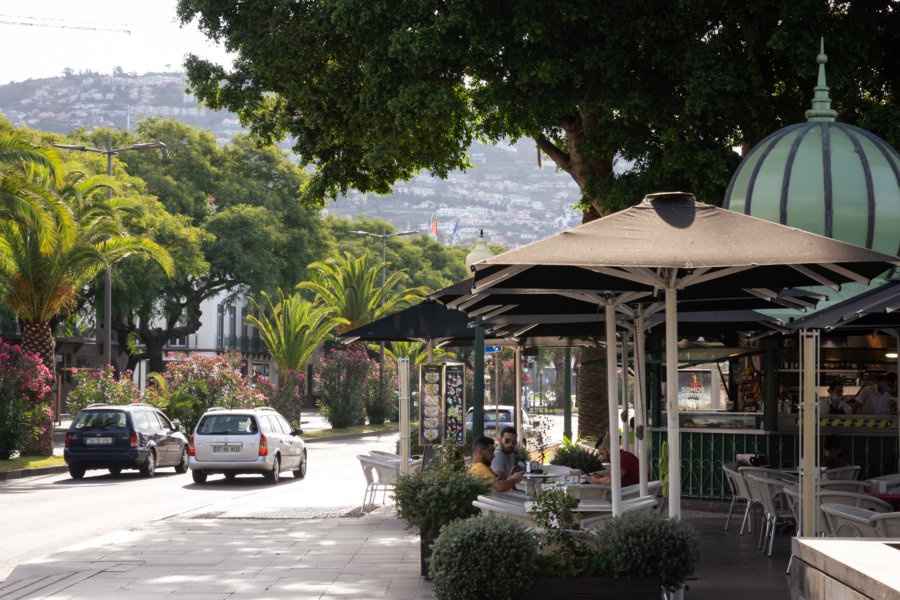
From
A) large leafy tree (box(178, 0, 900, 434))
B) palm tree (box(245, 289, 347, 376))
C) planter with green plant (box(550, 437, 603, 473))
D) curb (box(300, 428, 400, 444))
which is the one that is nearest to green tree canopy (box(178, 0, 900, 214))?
large leafy tree (box(178, 0, 900, 434))

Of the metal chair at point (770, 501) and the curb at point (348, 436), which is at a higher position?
Result: the metal chair at point (770, 501)

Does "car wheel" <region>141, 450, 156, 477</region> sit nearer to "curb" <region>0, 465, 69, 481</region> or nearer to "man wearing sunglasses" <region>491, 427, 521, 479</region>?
"curb" <region>0, 465, 69, 481</region>

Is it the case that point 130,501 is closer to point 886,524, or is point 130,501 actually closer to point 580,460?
point 580,460

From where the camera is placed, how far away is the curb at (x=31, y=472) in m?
24.0

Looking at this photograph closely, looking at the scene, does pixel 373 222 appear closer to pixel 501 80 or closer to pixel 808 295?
pixel 501 80

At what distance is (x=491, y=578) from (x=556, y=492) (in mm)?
994

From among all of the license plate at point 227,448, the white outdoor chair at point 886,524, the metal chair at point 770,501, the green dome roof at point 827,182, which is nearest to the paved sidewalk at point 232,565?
the white outdoor chair at point 886,524

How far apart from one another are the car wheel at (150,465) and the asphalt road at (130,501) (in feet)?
0.77

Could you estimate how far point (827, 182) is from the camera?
671 inches

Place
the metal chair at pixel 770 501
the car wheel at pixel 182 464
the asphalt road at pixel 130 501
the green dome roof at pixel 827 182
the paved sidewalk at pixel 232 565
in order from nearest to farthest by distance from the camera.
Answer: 1. the paved sidewalk at pixel 232 565
2. the metal chair at pixel 770 501
3. the asphalt road at pixel 130 501
4. the green dome roof at pixel 827 182
5. the car wheel at pixel 182 464

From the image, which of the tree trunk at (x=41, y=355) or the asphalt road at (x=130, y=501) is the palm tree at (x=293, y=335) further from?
the asphalt road at (x=130, y=501)

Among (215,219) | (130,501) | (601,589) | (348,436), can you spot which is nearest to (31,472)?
(130,501)

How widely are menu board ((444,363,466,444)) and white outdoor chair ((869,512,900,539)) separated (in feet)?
24.1

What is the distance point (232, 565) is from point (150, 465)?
1442 cm
